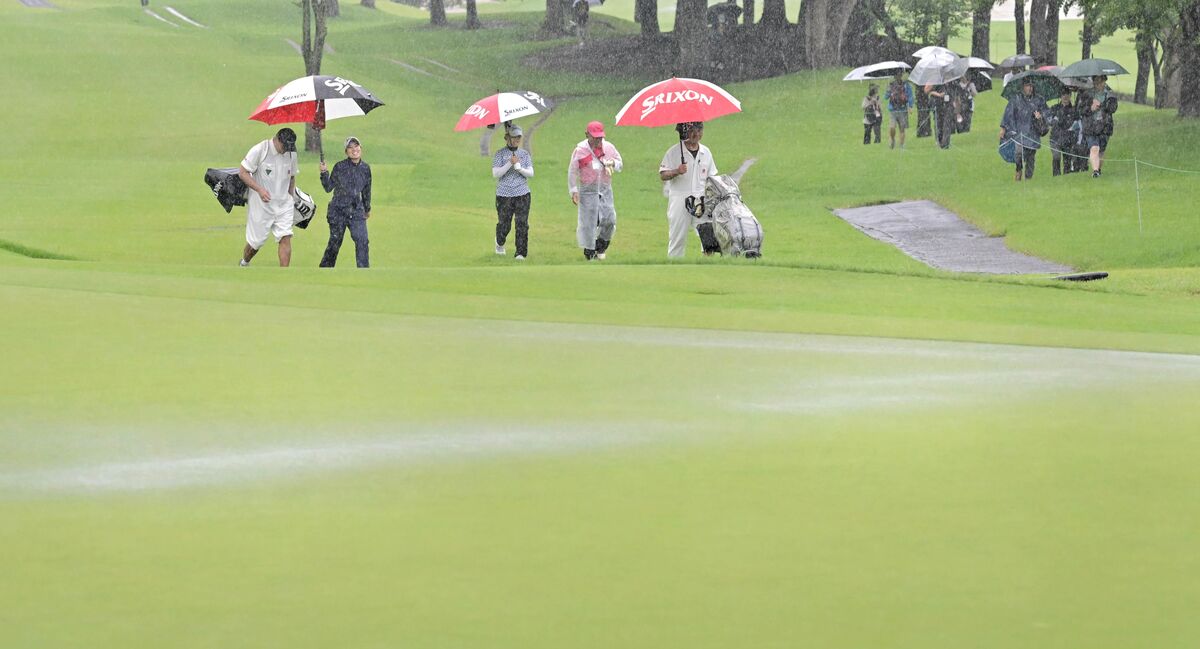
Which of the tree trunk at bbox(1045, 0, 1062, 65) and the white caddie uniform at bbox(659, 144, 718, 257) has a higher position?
the tree trunk at bbox(1045, 0, 1062, 65)

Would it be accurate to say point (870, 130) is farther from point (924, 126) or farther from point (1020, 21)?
point (1020, 21)

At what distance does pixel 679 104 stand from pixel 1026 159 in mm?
16732

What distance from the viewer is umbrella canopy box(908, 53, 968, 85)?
1465 inches

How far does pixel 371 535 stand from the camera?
511cm

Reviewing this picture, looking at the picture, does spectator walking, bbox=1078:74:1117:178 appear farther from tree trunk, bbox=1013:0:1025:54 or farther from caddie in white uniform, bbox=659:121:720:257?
tree trunk, bbox=1013:0:1025:54

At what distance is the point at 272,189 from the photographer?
1714 centimetres

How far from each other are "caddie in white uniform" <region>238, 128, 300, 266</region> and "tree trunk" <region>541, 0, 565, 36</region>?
5543 centimetres

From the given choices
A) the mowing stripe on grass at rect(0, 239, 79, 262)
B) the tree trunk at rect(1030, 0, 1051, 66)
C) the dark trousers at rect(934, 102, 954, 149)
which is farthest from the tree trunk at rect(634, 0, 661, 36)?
the mowing stripe on grass at rect(0, 239, 79, 262)

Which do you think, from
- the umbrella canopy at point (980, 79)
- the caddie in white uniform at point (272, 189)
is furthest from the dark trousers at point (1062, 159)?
the caddie in white uniform at point (272, 189)

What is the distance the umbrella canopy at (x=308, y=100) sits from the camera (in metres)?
17.1

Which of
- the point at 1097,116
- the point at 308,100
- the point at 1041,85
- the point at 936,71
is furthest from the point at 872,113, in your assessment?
the point at 308,100

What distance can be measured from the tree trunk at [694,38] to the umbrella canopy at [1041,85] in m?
19.9

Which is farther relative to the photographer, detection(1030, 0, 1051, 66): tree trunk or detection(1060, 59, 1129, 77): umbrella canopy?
detection(1030, 0, 1051, 66): tree trunk

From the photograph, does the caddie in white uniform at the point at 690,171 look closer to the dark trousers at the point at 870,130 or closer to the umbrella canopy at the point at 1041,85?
the umbrella canopy at the point at 1041,85
